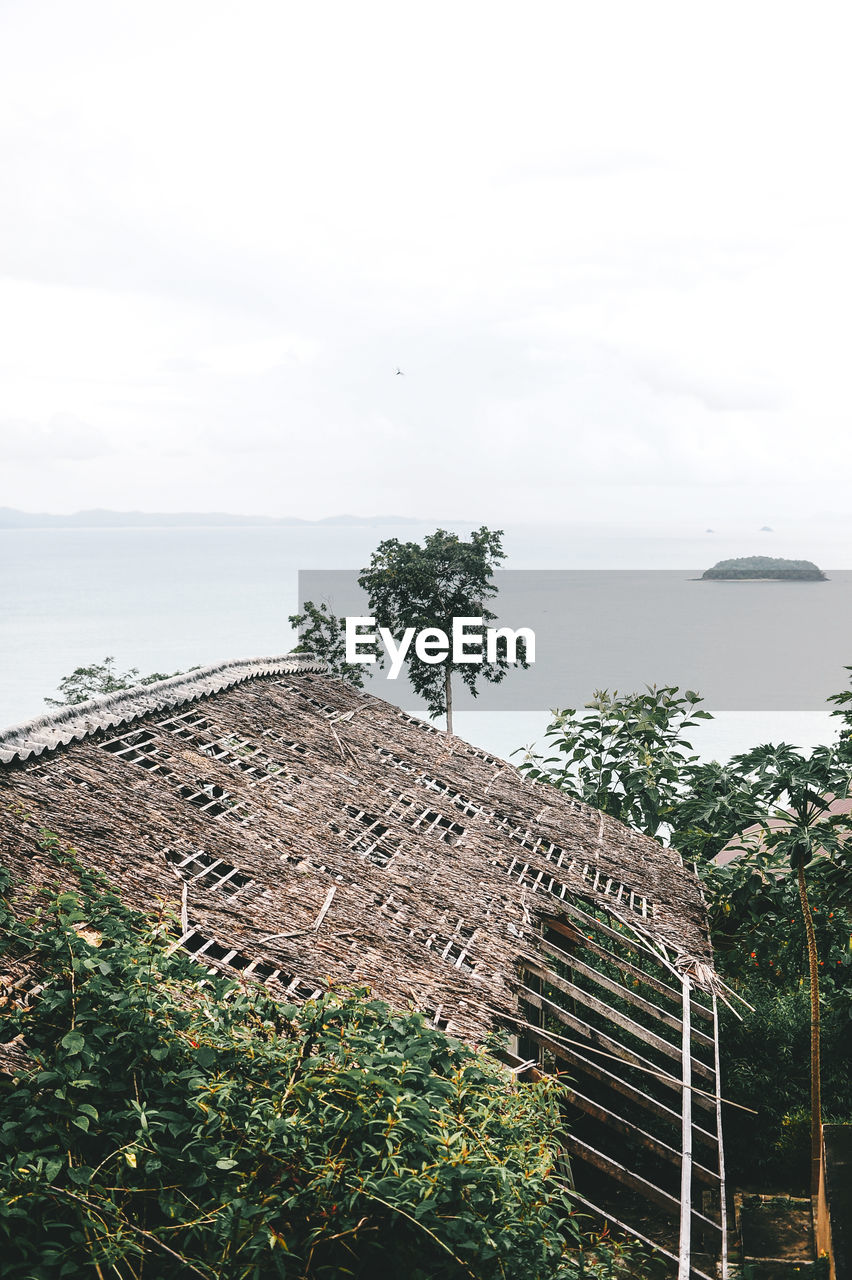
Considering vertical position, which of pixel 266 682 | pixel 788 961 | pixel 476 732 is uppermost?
pixel 266 682

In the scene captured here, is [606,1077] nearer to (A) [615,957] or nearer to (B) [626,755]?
(A) [615,957]

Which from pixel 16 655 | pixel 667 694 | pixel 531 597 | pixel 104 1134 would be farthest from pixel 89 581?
pixel 104 1134

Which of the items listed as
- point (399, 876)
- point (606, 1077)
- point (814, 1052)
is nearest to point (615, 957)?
point (606, 1077)

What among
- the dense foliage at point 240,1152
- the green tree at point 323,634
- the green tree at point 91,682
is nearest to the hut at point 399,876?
the dense foliage at point 240,1152

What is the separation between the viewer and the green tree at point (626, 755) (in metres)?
11.6

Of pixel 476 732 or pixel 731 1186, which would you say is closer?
pixel 731 1186

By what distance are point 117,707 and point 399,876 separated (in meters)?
2.17

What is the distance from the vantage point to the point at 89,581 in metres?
124

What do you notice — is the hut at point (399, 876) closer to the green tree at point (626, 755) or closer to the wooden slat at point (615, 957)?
the wooden slat at point (615, 957)

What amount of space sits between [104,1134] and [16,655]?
72046 millimetres

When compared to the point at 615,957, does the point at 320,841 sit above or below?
above

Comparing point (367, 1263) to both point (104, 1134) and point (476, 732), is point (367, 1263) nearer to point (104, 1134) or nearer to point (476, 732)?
point (104, 1134)

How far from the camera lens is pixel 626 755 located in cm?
1226

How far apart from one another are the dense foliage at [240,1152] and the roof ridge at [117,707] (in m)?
2.10
